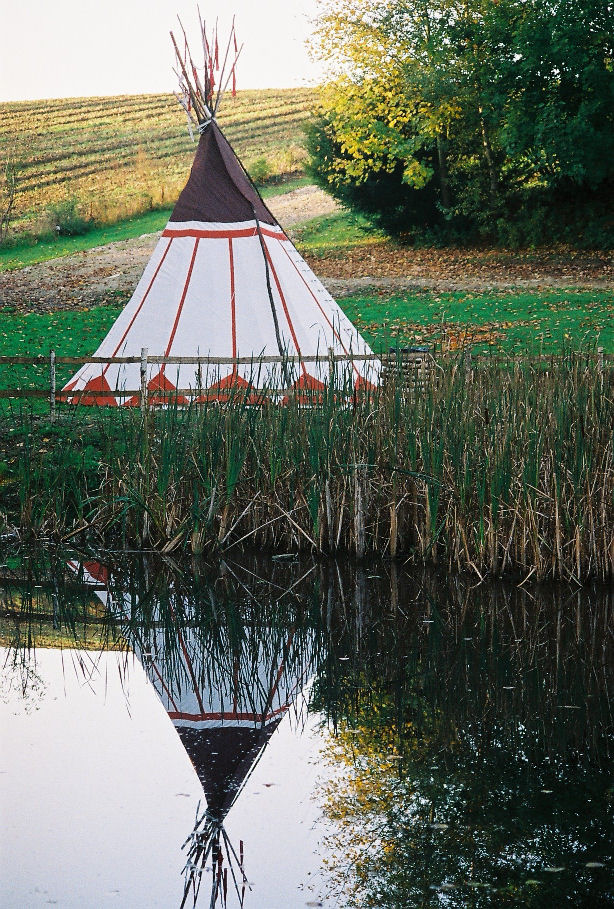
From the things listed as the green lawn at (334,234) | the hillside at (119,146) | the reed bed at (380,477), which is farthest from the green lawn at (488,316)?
the hillside at (119,146)

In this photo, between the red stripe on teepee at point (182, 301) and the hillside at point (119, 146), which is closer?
the red stripe on teepee at point (182, 301)

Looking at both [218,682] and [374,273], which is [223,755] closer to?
[218,682]

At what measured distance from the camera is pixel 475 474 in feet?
18.7

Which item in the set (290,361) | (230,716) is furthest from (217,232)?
(230,716)

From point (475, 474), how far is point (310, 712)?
7.14 feet

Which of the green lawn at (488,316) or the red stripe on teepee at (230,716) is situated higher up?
the red stripe on teepee at (230,716)

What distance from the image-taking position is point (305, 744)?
11.7 ft

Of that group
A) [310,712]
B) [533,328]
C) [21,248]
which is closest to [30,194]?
[21,248]

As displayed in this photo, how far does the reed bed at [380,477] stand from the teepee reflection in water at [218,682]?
2.45 feet

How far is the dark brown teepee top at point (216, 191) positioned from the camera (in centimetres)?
982

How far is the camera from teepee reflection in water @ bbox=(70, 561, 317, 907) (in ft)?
9.57

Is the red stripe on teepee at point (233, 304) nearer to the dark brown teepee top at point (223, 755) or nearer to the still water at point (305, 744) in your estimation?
the still water at point (305, 744)

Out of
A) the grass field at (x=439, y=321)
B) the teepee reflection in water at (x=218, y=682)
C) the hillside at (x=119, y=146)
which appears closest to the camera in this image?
the teepee reflection in water at (x=218, y=682)

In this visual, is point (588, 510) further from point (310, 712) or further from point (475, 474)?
point (310, 712)
